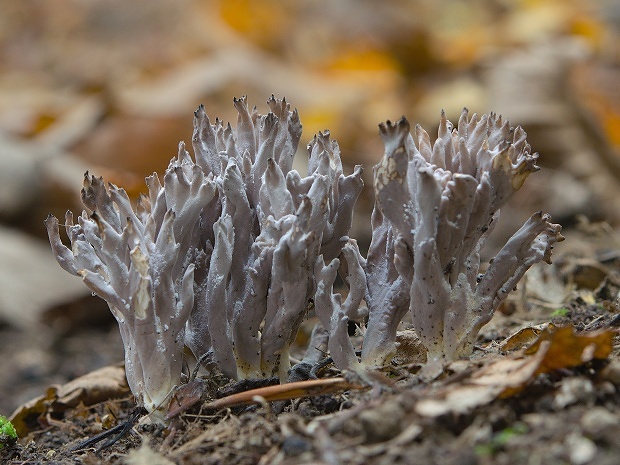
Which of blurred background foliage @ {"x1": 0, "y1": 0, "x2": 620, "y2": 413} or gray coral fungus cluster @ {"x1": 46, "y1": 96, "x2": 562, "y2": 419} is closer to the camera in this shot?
gray coral fungus cluster @ {"x1": 46, "y1": 96, "x2": 562, "y2": 419}

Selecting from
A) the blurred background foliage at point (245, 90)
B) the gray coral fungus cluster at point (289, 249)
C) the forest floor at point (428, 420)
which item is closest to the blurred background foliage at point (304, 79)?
the blurred background foliage at point (245, 90)

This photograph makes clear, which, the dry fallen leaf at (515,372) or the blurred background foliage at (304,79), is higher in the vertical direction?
the blurred background foliage at (304,79)

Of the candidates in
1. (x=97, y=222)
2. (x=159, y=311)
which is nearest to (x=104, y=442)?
(x=159, y=311)

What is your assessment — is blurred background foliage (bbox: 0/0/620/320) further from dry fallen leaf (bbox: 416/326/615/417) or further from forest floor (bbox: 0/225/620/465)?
dry fallen leaf (bbox: 416/326/615/417)

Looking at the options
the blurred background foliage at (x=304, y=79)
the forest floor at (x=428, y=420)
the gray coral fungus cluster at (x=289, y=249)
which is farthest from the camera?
the blurred background foliage at (x=304, y=79)

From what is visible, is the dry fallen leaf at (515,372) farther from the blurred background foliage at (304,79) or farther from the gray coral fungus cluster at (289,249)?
the blurred background foliage at (304,79)

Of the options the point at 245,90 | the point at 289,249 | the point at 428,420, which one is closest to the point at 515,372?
the point at 428,420

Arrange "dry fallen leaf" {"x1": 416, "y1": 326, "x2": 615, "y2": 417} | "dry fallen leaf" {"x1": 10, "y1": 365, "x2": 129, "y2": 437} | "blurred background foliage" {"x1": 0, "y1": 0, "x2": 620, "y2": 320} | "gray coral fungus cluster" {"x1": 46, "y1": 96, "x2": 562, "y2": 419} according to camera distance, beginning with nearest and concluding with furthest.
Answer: "dry fallen leaf" {"x1": 416, "y1": 326, "x2": 615, "y2": 417} < "gray coral fungus cluster" {"x1": 46, "y1": 96, "x2": 562, "y2": 419} < "dry fallen leaf" {"x1": 10, "y1": 365, "x2": 129, "y2": 437} < "blurred background foliage" {"x1": 0, "y1": 0, "x2": 620, "y2": 320}

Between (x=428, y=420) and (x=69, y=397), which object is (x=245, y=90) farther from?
(x=428, y=420)

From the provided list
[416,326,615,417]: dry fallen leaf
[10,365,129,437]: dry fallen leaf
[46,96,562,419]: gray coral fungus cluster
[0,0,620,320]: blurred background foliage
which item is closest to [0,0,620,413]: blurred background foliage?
[0,0,620,320]: blurred background foliage
